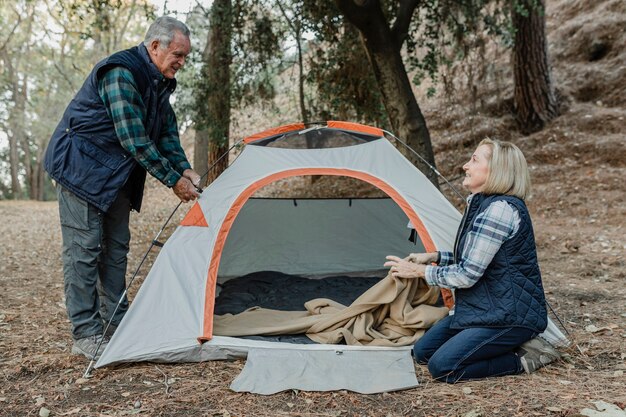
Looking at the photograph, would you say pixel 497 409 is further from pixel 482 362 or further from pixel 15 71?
pixel 15 71

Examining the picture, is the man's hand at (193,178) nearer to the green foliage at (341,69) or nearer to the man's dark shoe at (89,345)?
the man's dark shoe at (89,345)

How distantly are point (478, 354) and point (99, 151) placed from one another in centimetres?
202

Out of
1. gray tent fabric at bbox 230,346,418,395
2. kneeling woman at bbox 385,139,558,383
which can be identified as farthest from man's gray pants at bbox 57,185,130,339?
kneeling woman at bbox 385,139,558,383

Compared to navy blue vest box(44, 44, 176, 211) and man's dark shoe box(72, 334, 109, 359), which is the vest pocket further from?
man's dark shoe box(72, 334, 109, 359)

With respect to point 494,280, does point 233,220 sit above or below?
above

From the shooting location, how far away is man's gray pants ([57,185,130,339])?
2775mm

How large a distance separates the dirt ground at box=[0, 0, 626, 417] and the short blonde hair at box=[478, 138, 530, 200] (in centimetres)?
84

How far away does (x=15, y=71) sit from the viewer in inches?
640

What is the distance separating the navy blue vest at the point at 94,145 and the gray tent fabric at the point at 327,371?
1.08m

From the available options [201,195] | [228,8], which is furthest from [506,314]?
[228,8]

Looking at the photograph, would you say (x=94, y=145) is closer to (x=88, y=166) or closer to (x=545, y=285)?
(x=88, y=166)

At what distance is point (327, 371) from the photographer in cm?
261

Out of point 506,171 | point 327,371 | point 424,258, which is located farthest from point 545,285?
point 327,371

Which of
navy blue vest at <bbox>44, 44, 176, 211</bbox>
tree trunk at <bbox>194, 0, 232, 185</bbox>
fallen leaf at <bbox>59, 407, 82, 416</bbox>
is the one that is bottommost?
fallen leaf at <bbox>59, 407, 82, 416</bbox>
